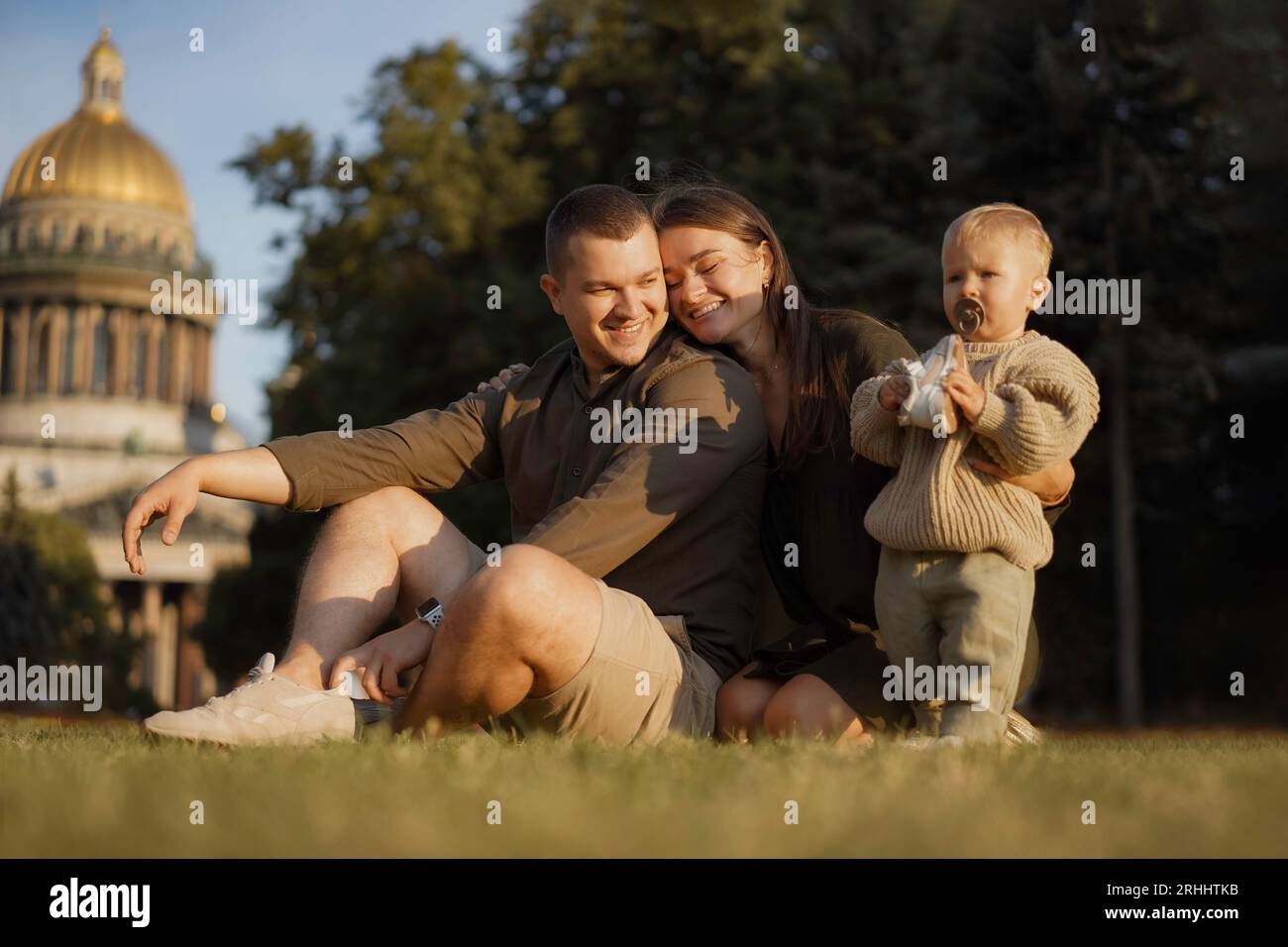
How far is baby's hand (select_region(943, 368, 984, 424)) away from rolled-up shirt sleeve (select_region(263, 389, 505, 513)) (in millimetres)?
1367

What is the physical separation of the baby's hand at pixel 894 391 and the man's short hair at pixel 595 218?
2.64 ft

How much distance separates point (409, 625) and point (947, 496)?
1229 millimetres

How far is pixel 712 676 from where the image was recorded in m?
3.91

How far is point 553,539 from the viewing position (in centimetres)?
351

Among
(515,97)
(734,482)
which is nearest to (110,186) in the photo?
(515,97)

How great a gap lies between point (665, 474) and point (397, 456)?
86 cm

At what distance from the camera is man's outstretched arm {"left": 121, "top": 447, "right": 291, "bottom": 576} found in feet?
12.4

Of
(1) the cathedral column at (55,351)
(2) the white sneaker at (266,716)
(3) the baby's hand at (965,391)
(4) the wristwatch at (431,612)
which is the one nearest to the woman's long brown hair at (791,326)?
(3) the baby's hand at (965,391)

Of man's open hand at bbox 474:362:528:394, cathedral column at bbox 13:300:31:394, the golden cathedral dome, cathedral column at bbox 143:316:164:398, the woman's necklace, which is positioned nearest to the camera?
the woman's necklace

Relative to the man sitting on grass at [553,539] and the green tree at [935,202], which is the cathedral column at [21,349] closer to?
the green tree at [935,202]

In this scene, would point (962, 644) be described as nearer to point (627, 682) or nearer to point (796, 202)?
point (627, 682)

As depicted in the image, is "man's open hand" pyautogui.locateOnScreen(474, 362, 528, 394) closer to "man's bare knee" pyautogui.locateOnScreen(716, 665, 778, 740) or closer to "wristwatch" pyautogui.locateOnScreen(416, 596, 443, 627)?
Result: "wristwatch" pyautogui.locateOnScreen(416, 596, 443, 627)

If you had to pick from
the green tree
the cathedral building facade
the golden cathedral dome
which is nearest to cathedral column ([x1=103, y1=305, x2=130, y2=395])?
the cathedral building facade

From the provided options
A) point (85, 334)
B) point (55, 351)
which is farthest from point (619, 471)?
point (55, 351)
